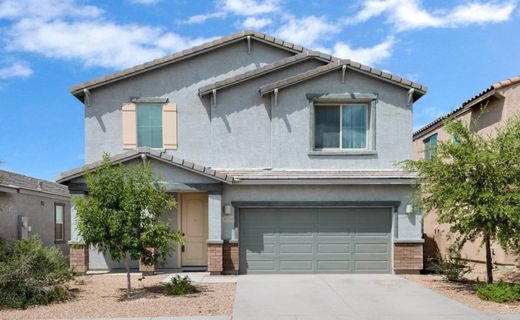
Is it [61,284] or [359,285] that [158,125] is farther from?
[359,285]

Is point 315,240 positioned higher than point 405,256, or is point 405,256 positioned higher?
point 315,240

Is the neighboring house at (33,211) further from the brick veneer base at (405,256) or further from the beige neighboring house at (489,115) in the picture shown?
the beige neighboring house at (489,115)

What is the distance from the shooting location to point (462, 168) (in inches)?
416

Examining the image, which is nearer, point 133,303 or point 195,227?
point 133,303

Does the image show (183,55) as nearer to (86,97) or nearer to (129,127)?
(129,127)

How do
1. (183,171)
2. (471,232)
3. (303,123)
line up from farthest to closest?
1. (303,123)
2. (183,171)
3. (471,232)

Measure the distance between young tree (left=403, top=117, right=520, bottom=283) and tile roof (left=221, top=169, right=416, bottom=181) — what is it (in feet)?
9.21

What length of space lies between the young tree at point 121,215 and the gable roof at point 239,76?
5.37m

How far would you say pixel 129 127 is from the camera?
50.3ft

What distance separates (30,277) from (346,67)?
10807mm

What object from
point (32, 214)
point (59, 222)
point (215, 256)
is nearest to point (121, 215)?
point (215, 256)

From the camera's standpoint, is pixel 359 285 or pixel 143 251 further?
pixel 359 285

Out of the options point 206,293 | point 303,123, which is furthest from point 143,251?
point 303,123

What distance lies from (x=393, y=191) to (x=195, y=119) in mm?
6946
